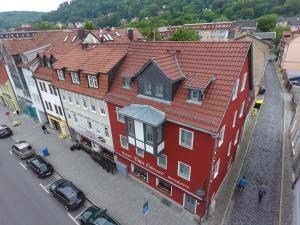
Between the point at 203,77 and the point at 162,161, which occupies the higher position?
the point at 203,77

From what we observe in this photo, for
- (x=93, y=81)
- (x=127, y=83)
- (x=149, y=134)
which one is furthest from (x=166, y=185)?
(x=93, y=81)

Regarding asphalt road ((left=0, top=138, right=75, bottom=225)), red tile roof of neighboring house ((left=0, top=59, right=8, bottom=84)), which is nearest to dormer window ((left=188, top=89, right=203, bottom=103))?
asphalt road ((left=0, top=138, right=75, bottom=225))

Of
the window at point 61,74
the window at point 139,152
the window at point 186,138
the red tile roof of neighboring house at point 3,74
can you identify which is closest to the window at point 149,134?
the window at point 186,138

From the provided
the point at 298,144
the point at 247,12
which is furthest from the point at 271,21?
the point at 298,144

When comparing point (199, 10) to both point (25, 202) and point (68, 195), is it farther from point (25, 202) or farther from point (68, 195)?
point (25, 202)

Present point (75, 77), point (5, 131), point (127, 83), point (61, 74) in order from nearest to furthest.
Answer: point (127, 83), point (75, 77), point (61, 74), point (5, 131)

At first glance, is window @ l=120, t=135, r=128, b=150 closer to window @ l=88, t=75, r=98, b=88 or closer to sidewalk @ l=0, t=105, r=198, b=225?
sidewalk @ l=0, t=105, r=198, b=225

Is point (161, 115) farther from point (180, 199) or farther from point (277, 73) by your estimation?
point (277, 73)

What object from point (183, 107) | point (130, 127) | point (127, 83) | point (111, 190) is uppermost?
point (127, 83)

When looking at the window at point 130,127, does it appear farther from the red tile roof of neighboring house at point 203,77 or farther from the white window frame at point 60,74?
the white window frame at point 60,74
